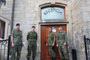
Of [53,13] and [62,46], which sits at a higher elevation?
[53,13]

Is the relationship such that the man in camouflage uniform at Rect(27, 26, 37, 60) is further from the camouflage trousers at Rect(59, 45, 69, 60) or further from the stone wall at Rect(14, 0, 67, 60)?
the camouflage trousers at Rect(59, 45, 69, 60)

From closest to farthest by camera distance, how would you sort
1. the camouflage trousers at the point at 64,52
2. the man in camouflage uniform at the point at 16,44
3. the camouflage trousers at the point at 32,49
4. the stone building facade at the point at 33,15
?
the man in camouflage uniform at the point at 16,44 < the camouflage trousers at the point at 64,52 < the camouflage trousers at the point at 32,49 < the stone building facade at the point at 33,15

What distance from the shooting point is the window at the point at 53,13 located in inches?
252

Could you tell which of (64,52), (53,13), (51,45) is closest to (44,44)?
(51,45)

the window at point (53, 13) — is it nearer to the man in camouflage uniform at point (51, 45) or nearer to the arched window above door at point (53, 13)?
the arched window above door at point (53, 13)

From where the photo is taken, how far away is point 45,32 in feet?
20.2

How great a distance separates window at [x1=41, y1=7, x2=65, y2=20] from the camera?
6391 millimetres

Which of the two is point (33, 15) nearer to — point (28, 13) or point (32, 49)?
point (28, 13)

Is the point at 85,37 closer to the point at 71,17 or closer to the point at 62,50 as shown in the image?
the point at 62,50

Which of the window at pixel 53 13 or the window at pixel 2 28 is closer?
the window at pixel 2 28

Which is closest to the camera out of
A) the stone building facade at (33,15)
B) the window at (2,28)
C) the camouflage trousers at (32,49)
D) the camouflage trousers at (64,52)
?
the camouflage trousers at (64,52)

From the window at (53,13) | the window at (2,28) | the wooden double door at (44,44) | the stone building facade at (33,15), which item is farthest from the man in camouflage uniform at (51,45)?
the window at (2,28)

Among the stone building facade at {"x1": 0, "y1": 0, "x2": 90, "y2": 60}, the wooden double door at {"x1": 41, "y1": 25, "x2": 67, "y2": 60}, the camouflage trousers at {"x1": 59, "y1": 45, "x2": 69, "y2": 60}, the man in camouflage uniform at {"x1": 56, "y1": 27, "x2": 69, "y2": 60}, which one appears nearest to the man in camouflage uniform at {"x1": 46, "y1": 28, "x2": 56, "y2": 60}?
the man in camouflage uniform at {"x1": 56, "y1": 27, "x2": 69, "y2": 60}

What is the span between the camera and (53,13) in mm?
6441
